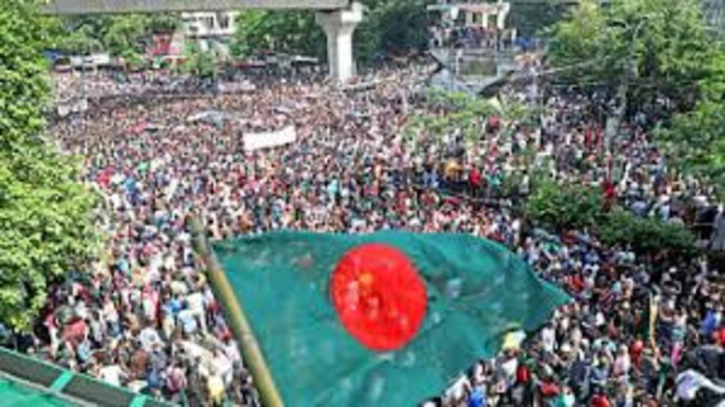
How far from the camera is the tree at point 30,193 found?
12398 mm

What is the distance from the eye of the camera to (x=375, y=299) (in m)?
4.32

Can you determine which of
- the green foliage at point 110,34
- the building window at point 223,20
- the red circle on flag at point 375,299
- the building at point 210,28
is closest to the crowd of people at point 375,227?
the red circle on flag at point 375,299

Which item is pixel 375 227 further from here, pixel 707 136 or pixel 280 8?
pixel 280 8

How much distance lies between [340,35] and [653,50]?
21089mm

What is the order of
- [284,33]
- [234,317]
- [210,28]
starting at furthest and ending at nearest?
[210,28], [284,33], [234,317]

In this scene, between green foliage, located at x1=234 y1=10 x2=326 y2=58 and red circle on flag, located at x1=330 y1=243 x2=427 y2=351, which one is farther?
green foliage, located at x1=234 y1=10 x2=326 y2=58

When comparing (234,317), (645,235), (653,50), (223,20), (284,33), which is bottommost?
(645,235)

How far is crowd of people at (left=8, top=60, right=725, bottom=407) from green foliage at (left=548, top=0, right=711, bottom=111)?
86.8 inches

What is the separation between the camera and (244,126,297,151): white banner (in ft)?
84.4

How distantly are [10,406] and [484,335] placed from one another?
3.55 metres

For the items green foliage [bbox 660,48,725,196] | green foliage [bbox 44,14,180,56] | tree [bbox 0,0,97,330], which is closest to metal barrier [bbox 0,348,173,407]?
tree [bbox 0,0,97,330]

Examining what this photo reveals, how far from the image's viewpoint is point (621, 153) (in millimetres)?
24219

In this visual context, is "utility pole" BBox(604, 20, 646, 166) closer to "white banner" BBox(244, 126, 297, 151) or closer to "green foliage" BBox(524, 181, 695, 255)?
"green foliage" BBox(524, 181, 695, 255)

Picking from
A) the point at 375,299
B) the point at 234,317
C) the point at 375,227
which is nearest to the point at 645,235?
the point at 375,227
